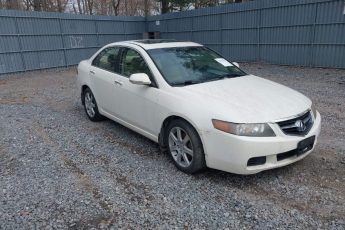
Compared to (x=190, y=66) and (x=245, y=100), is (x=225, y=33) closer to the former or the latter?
(x=190, y=66)

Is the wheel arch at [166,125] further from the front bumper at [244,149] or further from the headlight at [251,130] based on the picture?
the headlight at [251,130]

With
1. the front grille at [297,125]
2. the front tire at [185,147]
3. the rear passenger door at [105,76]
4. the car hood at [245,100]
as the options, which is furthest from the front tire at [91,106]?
the front grille at [297,125]

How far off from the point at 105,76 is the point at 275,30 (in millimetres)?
9783

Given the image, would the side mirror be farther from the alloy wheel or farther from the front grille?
the front grille

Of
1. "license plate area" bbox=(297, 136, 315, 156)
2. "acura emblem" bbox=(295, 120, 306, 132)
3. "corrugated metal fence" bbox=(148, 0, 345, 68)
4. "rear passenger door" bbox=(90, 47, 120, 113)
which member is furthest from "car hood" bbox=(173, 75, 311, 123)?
"corrugated metal fence" bbox=(148, 0, 345, 68)

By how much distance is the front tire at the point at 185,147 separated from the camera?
340 cm

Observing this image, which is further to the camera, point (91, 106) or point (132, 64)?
point (91, 106)

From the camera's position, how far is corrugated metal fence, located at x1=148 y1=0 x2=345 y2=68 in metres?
10.9

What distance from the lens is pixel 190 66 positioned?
168 inches

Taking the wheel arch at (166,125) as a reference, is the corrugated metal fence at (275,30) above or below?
above

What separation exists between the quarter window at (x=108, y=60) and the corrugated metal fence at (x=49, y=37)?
368 inches

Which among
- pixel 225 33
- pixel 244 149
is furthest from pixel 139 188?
pixel 225 33

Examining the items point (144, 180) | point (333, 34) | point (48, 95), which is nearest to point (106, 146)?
point (144, 180)

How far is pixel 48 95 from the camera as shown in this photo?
9.00 metres
